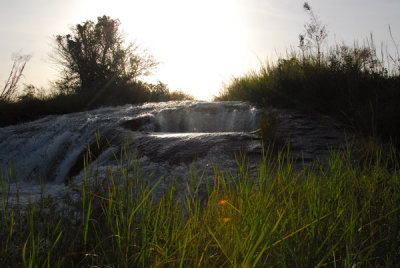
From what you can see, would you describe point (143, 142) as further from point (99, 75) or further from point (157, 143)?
point (99, 75)

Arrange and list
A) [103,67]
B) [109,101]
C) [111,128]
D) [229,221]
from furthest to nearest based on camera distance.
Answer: [103,67]
[109,101]
[111,128]
[229,221]

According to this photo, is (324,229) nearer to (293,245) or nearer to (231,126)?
(293,245)

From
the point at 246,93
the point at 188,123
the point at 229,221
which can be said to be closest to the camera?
the point at 229,221

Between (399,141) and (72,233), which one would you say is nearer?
(72,233)

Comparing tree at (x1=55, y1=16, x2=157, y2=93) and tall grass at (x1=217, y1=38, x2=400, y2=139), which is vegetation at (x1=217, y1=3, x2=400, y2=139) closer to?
tall grass at (x1=217, y1=38, x2=400, y2=139)

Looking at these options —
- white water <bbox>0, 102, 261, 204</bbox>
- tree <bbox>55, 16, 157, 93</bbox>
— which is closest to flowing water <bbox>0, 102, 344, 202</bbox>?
white water <bbox>0, 102, 261, 204</bbox>

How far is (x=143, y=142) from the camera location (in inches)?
182

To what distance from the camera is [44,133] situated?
6938 millimetres

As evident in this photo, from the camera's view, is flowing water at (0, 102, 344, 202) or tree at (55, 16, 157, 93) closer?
flowing water at (0, 102, 344, 202)

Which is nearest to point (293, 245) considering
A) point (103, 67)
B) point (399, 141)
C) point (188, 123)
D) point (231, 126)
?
point (399, 141)

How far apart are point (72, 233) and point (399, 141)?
164 inches

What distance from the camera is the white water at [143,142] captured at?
3.75 meters

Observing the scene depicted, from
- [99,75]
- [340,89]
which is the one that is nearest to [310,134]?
[340,89]

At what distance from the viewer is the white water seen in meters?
3.75
